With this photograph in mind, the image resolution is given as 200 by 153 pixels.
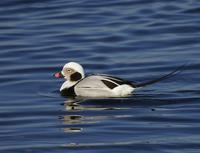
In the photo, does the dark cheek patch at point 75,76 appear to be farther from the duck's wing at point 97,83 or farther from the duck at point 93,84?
the duck's wing at point 97,83

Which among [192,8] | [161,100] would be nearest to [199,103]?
[161,100]

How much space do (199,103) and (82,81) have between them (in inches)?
91.3

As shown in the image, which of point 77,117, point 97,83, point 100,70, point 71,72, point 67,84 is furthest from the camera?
point 100,70

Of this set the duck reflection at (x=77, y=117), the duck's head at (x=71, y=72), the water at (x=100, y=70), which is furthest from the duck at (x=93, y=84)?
the duck reflection at (x=77, y=117)

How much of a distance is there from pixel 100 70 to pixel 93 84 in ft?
8.09

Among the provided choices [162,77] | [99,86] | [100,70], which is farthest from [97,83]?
[100,70]

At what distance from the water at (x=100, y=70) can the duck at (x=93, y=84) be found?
0.18m

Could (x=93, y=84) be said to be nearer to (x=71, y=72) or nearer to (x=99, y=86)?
(x=99, y=86)

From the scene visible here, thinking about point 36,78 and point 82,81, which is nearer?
point 82,81

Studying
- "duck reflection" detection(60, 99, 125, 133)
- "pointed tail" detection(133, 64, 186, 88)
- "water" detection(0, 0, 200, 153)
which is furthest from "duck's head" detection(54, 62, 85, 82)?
"pointed tail" detection(133, 64, 186, 88)

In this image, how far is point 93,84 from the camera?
16.9 m

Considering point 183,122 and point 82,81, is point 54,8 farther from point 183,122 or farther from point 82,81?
point 183,122

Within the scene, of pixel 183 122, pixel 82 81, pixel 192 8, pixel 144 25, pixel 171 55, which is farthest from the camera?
pixel 192 8

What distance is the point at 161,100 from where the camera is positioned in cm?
1608
